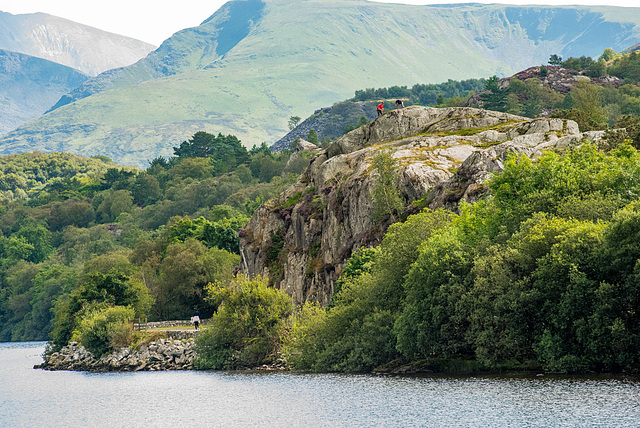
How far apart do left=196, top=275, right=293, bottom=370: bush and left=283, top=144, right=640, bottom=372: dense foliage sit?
280 inches

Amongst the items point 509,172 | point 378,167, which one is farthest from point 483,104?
point 509,172

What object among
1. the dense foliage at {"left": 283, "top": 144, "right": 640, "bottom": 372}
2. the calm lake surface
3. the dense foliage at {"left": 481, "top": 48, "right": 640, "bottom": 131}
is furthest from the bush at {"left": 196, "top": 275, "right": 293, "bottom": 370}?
the dense foliage at {"left": 481, "top": 48, "right": 640, "bottom": 131}

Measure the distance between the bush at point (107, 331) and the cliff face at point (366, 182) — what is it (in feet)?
58.7

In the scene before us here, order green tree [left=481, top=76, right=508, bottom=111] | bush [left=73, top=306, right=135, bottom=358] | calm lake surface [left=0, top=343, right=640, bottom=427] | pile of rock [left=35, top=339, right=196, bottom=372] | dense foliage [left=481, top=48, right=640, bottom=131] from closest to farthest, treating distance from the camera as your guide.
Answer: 1. calm lake surface [left=0, top=343, right=640, bottom=427]
2. pile of rock [left=35, top=339, right=196, bottom=372]
3. bush [left=73, top=306, right=135, bottom=358]
4. dense foliage [left=481, top=48, right=640, bottom=131]
5. green tree [left=481, top=76, right=508, bottom=111]

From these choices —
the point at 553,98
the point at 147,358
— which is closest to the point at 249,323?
the point at 147,358

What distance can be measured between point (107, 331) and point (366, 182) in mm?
37725

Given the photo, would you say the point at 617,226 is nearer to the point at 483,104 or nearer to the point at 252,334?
the point at 252,334

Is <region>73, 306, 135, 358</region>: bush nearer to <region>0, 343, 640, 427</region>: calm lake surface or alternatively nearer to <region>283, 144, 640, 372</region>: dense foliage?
<region>0, 343, 640, 427</region>: calm lake surface

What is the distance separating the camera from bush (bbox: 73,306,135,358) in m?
98.7

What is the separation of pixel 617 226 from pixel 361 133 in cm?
6024

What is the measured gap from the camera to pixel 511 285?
Answer: 54875 mm

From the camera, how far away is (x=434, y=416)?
46406mm

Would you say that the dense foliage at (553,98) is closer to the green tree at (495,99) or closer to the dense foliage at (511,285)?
the green tree at (495,99)

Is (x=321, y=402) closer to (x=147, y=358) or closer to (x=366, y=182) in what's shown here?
(x=366, y=182)
